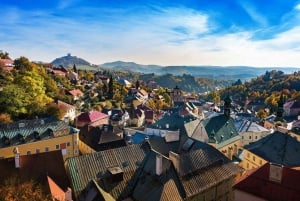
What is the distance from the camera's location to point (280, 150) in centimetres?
3812

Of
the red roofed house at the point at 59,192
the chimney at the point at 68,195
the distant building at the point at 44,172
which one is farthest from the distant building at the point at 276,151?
the distant building at the point at 44,172

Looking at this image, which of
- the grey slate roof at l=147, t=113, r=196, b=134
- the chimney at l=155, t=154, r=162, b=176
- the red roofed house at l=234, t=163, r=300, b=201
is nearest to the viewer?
the red roofed house at l=234, t=163, r=300, b=201

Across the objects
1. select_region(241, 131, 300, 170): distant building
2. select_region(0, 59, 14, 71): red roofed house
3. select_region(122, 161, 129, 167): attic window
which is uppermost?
select_region(0, 59, 14, 71): red roofed house

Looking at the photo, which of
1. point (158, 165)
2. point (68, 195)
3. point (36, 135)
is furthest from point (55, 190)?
point (36, 135)

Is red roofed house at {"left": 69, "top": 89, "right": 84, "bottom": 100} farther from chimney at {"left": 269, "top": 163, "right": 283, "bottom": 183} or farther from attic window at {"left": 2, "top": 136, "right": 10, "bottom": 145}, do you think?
chimney at {"left": 269, "top": 163, "right": 283, "bottom": 183}

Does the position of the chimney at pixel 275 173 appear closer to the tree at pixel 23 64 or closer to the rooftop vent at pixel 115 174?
the rooftop vent at pixel 115 174

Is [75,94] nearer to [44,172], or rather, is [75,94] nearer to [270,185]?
[44,172]

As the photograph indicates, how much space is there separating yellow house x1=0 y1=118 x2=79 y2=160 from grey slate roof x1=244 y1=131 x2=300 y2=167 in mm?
28287

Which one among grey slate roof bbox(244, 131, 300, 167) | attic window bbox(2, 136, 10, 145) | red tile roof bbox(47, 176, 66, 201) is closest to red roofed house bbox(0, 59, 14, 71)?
attic window bbox(2, 136, 10, 145)

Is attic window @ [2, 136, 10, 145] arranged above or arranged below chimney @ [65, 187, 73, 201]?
above

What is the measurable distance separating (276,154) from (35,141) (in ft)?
112

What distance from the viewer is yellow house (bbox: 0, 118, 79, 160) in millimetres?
35125

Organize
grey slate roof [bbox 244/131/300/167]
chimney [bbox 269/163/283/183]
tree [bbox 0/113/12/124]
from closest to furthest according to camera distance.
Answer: chimney [bbox 269/163/283/183] < grey slate roof [bbox 244/131/300/167] < tree [bbox 0/113/12/124]

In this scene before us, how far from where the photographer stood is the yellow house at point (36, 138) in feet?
115
